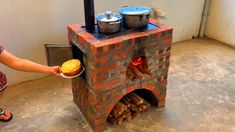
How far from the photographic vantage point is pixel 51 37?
2240mm

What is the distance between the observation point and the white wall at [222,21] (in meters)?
2.96

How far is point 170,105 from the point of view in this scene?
200cm

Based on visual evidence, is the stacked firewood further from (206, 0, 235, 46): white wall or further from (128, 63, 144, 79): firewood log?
(206, 0, 235, 46): white wall

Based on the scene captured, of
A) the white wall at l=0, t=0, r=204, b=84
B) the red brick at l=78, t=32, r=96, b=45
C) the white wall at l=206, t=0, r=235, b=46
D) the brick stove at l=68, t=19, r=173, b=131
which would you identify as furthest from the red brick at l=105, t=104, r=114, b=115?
→ the white wall at l=206, t=0, r=235, b=46

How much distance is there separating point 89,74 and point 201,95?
1065mm

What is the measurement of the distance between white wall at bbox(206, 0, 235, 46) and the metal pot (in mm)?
1915

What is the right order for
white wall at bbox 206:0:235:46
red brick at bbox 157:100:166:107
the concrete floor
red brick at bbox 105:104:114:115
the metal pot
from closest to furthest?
the metal pot, red brick at bbox 105:104:114:115, the concrete floor, red brick at bbox 157:100:166:107, white wall at bbox 206:0:235:46

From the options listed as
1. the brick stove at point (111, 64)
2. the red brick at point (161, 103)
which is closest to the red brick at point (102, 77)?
the brick stove at point (111, 64)

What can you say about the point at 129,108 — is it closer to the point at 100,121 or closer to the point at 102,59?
the point at 100,121

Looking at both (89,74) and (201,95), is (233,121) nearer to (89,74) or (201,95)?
(201,95)

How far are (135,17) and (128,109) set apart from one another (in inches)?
26.6

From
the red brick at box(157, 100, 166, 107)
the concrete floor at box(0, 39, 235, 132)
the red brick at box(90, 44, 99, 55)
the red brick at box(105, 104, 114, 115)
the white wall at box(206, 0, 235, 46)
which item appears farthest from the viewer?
the white wall at box(206, 0, 235, 46)

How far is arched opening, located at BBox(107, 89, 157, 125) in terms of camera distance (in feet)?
5.82

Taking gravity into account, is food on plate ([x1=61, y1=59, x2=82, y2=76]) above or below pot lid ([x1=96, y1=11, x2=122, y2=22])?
below
